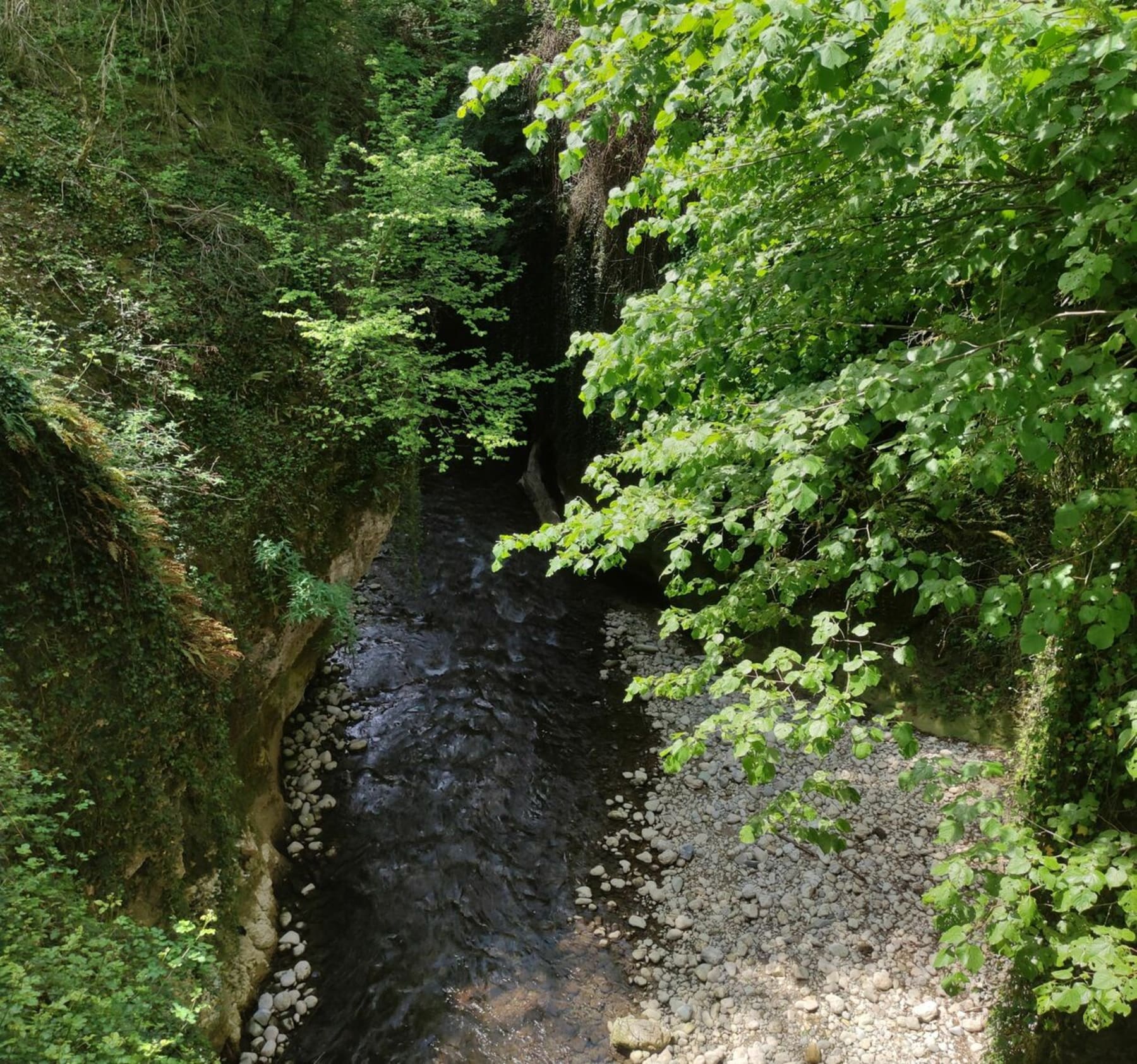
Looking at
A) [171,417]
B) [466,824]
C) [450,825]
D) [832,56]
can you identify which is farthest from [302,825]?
[832,56]

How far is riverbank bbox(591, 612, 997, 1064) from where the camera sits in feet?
15.7

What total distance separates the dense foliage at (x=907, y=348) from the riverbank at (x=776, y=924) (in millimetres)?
2203

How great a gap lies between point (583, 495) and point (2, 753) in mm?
8528

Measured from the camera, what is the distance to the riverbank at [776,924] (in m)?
4.79

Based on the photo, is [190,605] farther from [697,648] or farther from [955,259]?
[697,648]

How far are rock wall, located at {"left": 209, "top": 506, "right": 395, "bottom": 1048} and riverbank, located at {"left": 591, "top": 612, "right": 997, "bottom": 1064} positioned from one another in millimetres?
2780

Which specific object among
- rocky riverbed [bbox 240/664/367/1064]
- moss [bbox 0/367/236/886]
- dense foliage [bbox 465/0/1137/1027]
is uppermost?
dense foliage [bbox 465/0/1137/1027]

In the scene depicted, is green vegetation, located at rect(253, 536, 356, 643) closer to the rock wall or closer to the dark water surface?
the rock wall

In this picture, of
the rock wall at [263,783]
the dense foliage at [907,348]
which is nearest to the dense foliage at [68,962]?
the rock wall at [263,783]

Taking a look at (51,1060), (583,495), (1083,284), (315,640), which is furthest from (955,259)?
(583,495)

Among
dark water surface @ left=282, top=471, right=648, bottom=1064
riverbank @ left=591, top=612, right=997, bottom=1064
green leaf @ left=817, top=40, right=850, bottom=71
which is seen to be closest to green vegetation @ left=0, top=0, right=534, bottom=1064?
dark water surface @ left=282, top=471, right=648, bottom=1064

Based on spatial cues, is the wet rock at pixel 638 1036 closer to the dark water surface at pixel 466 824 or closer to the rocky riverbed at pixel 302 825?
the dark water surface at pixel 466 824

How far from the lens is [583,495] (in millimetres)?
11148

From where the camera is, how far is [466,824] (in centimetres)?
680
